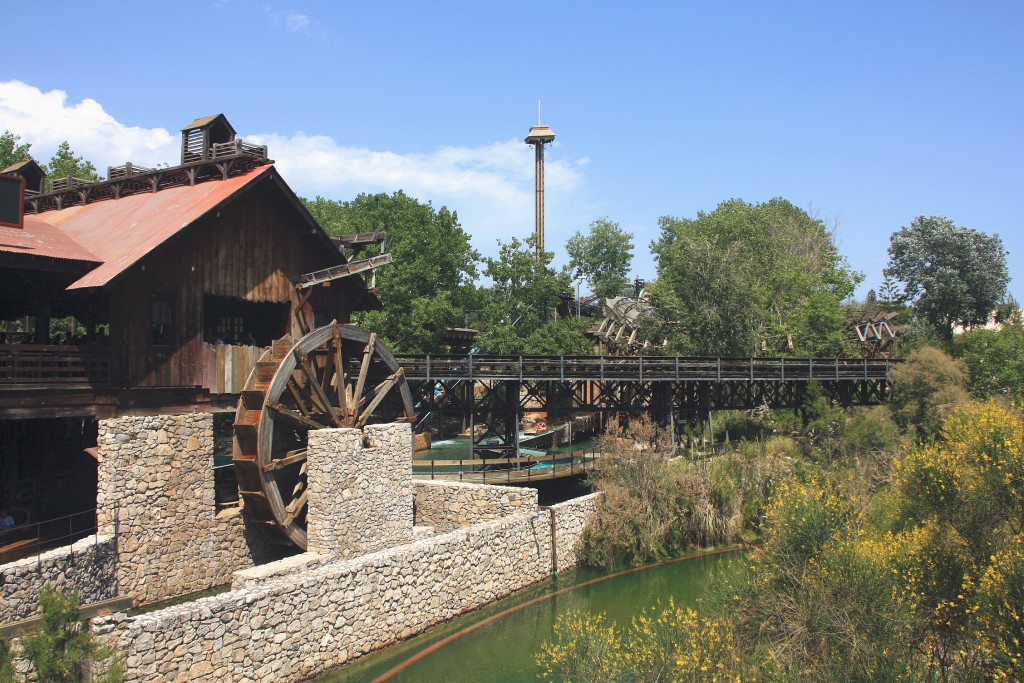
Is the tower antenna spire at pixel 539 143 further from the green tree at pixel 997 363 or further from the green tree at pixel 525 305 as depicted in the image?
the green tree at pixel 997 363

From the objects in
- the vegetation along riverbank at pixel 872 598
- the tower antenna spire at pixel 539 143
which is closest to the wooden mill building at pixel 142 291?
the vegetation along riverbank at pixel 872 598

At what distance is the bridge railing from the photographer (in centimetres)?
2448

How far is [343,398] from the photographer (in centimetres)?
1873

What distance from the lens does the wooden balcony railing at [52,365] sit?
45.7 feet

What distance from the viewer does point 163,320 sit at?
1634 centimetres

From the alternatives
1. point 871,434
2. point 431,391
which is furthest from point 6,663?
point 871,434

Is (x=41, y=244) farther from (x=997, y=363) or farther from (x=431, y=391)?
(x=997, y=363)

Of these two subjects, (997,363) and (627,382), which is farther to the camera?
(997,363)

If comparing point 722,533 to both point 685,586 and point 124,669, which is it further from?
point 124,669

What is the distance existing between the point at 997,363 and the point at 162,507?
28849 mm

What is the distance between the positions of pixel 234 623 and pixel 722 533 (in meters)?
13.0

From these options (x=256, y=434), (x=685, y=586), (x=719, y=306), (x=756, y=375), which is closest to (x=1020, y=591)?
(x=685, y=586)

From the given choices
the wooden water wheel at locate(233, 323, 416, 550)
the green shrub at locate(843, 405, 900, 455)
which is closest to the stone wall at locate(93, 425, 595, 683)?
the wooden water wheel at locate(233, 323, 416, 550)

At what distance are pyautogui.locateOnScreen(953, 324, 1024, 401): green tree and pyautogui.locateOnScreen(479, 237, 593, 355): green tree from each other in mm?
16080
